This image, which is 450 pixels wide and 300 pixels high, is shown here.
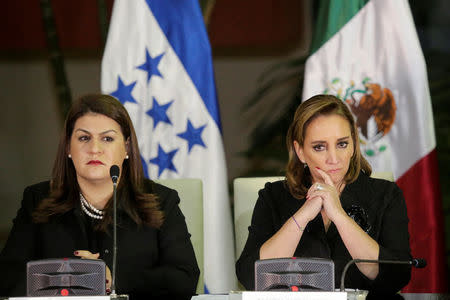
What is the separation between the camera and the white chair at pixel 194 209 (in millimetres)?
2754

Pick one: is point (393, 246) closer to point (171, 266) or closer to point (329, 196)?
point (329, 196)

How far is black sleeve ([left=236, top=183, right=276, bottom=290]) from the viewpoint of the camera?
96.7 inches

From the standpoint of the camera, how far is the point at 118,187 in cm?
261

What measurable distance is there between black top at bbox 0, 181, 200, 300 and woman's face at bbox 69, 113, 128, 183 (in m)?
0.17

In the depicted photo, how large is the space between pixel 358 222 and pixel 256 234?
382 mm

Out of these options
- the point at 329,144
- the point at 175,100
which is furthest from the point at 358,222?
the point at 175,100

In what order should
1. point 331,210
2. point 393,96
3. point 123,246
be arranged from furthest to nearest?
1. point 393,96
2. point 123,246
3. point 331,210

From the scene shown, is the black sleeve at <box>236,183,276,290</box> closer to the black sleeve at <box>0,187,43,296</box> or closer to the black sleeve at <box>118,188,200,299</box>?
the black sleeve at <box>118,188,200,299</box>

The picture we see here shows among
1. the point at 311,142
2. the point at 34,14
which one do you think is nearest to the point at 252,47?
the point at 34,14

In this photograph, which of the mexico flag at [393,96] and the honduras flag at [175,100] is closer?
the mexico flag at [393,96]

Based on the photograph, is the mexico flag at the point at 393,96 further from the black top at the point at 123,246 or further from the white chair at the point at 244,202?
the black top at the point at 123,246

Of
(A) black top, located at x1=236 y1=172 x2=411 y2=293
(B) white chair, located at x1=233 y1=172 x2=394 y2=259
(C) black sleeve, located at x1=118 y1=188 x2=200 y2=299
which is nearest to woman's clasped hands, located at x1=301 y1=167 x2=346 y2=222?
(A) black top, located at x1=236 y1=172 x2=411 y2=293

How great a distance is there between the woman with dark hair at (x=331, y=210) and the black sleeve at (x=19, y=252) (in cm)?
79

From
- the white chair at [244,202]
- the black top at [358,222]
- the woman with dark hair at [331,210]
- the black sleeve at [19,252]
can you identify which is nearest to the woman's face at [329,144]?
the woman with dark hair at [331,210]
